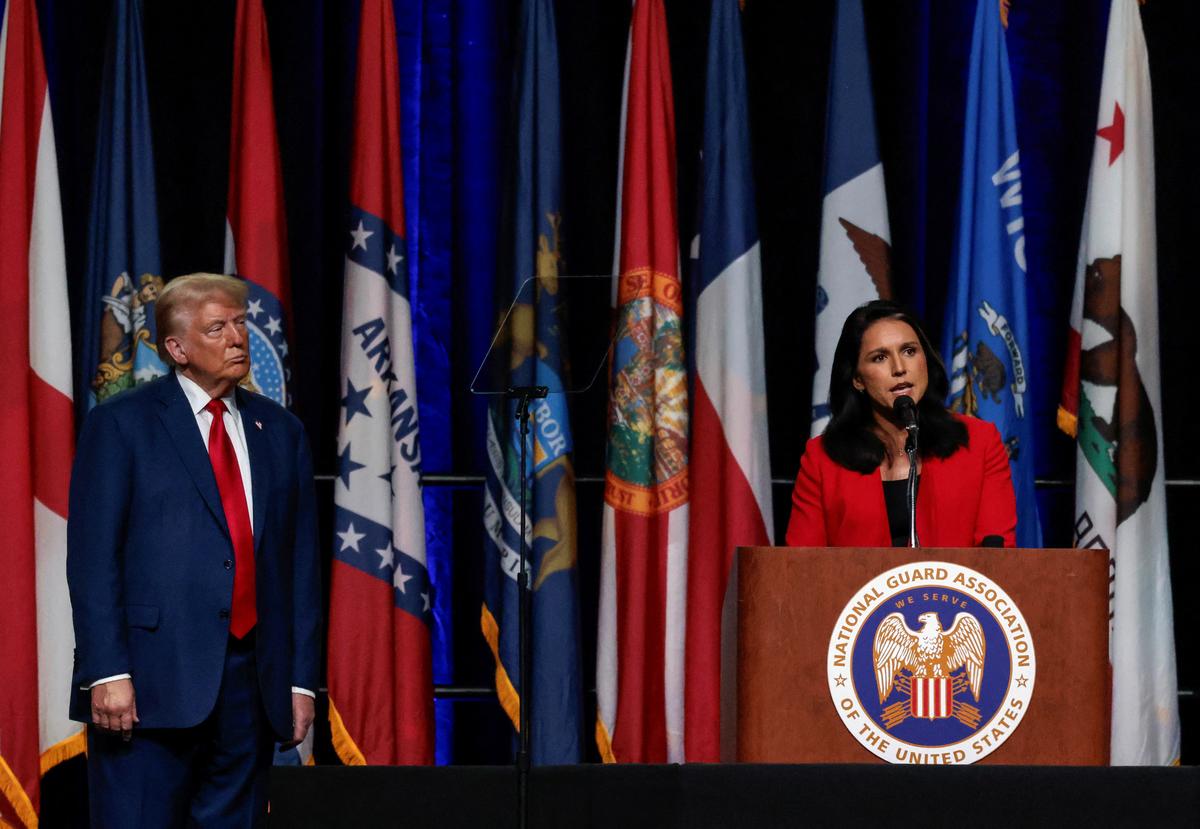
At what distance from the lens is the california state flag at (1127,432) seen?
169 inches

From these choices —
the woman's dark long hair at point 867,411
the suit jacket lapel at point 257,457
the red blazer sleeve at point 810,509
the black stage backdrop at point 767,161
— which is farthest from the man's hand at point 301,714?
the black stage backdrop at point 767,161

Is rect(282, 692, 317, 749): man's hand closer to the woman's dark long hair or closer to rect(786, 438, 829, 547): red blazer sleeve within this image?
rect(786, 438, 829, 547): red blazer sleeve

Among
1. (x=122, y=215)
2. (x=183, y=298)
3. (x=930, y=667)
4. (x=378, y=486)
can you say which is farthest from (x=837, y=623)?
(x=122, y=215)

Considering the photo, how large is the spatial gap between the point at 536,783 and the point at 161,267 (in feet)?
8.07

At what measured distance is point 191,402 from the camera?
10.0 ft

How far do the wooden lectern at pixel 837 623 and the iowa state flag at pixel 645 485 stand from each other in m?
2.01

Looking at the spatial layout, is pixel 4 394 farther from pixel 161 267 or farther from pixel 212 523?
pixel 212 523

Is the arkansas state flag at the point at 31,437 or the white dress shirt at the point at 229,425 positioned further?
the arkansas state flag at the point at 31,437

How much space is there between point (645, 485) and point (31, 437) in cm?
182

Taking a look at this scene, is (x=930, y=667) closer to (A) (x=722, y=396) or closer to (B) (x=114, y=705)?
(B) (x=114, y=705)

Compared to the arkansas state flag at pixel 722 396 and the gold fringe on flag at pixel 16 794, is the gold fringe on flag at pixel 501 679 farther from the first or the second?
the gold fringe on flag at pixel 16 794

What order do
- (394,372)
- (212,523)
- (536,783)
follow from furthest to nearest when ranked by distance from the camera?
(394,372)
(212,523)
(536,783)

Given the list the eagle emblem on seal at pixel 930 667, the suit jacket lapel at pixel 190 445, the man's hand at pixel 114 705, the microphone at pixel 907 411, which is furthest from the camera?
the suit jacket lapel at pixel 190 445

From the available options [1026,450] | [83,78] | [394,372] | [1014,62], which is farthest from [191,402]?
[1014,62]
